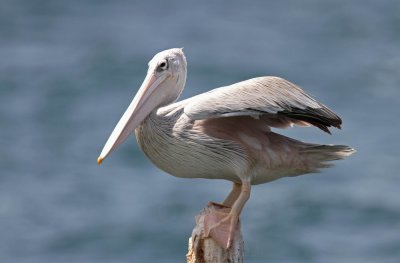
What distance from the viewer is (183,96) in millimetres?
17188

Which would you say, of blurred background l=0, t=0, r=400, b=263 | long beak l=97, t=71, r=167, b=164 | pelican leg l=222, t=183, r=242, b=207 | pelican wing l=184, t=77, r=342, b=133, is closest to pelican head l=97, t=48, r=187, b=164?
long beak l=97, t=71, r=167, b=164

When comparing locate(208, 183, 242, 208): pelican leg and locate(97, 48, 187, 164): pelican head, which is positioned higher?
locate(97, 48, 187, 164): pelican head

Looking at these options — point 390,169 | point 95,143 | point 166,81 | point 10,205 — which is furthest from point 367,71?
point 166,81

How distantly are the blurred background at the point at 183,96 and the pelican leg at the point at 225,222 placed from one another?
794 centimetres

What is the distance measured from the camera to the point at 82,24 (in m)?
21.3

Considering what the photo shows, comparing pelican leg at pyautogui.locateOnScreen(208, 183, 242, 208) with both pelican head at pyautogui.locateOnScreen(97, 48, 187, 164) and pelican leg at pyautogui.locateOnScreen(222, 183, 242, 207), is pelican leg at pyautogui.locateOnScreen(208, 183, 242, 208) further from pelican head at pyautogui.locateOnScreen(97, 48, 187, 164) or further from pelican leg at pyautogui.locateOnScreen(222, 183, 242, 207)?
pelican head at pyautogui.locateOnScreen(97, 48, 187, 164)

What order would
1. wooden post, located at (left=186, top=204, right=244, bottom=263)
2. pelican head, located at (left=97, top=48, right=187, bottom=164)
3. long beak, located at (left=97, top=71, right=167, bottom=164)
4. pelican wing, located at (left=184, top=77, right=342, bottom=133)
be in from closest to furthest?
wooden post, located at (left=186, top=204, right=244, bottom=263)
pelican wing, located at (left=184, top=77, right=342, bottom=133)
long beak, located at (left=97, top=71, right=167, bottom=164)
pelican head, located at (left=97, top=48, right=187, bottom=164)

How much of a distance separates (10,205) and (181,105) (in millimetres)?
10254

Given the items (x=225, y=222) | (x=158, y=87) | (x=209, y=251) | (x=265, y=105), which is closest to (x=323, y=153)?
(x=265, y=105)

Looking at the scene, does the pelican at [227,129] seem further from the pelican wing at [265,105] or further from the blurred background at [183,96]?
the blurred background at [183,96]

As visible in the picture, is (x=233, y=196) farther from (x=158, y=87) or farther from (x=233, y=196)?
(x=158, y=87)

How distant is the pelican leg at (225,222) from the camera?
7.09 metres

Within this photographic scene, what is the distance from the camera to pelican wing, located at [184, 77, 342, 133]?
296 inches

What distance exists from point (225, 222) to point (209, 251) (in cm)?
25
